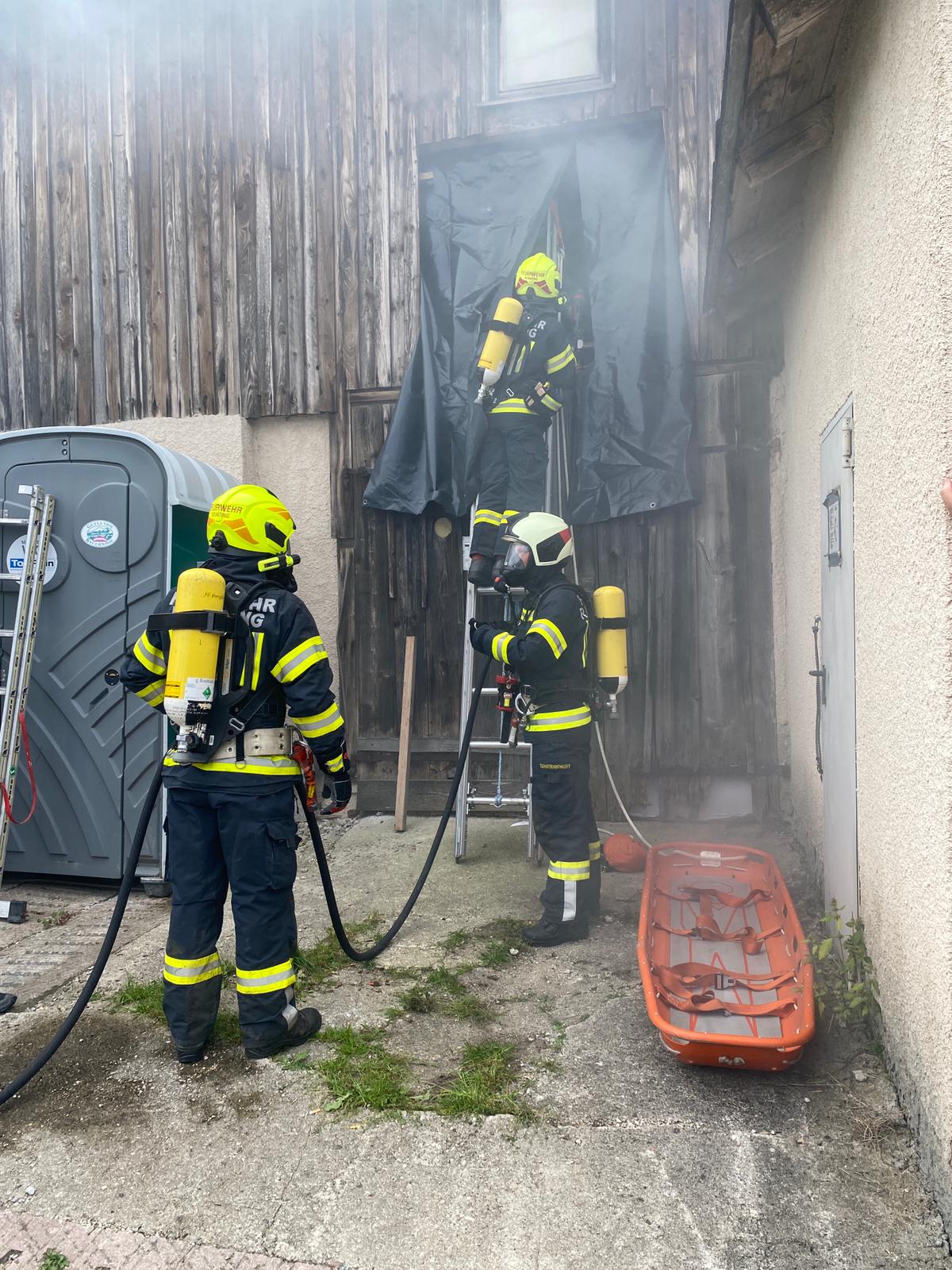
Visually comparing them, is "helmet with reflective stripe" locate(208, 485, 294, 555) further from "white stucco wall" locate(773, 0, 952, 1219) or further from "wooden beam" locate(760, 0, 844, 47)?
"wooden beam" locate(760, 0, 844, 47)

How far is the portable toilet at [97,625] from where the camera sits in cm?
500

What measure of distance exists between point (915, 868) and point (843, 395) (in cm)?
198

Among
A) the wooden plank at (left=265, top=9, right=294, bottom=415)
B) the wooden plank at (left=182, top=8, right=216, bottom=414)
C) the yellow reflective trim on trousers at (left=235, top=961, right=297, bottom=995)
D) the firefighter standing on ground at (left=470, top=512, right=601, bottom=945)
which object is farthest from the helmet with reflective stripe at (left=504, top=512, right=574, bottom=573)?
the wooden plank at (left=182, top=8, right=216, bottom=414)

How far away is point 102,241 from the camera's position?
661 centimetres

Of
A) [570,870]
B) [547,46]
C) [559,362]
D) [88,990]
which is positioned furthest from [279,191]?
[88,990]

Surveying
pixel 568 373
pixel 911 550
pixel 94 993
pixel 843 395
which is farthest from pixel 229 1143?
pixel 568 373

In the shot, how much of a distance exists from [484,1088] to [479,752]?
3.26 m

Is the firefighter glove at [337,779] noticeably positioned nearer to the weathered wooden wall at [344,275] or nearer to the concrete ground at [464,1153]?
the concrete ground at [464,1153]

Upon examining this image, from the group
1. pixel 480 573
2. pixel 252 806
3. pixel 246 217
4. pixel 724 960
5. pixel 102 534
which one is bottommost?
pixel 724 960

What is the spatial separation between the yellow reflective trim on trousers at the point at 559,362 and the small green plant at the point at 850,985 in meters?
3.39

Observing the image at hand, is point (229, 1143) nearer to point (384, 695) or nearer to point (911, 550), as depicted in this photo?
point (911, 550)

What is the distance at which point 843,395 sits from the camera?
138 inches

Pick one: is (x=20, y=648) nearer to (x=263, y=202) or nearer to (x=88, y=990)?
(x=88, y=990)

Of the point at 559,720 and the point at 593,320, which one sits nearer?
the point at 559,720
